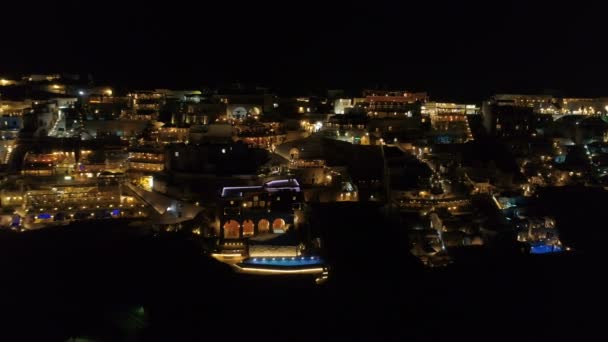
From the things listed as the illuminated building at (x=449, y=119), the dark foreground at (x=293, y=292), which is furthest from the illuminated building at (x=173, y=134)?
the illuminated building at (x=449, y=119)

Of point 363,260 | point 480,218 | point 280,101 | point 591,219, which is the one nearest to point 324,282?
point 363,260

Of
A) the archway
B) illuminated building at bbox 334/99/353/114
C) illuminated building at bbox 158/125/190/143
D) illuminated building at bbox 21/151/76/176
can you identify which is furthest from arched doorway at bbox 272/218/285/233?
illuminated building at bbox 334/99/353/114

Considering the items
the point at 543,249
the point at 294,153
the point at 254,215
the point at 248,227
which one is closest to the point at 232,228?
the point at 248,227

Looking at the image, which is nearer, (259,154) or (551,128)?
(259,154)

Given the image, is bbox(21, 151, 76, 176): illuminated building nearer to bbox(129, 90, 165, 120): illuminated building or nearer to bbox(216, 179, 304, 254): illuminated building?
bbox(129, 90, 165, 120): illuminated building

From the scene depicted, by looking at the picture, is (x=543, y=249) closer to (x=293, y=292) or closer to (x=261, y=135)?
(x=293, y=292)

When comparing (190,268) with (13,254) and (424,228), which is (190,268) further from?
(424,228)
